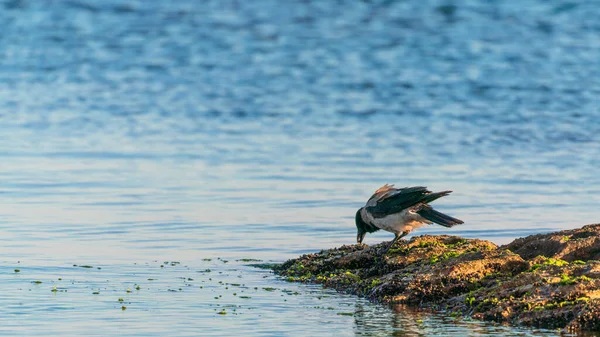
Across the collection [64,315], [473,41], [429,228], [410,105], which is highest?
[473,41]

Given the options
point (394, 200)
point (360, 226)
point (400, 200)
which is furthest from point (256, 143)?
point (400, 200)

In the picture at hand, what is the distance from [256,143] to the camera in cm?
2589

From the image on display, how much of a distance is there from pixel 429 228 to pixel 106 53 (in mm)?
25985

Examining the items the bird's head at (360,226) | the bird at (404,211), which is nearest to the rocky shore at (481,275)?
the bird at (404,211)

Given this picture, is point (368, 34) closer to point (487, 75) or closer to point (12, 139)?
point (487, 75)

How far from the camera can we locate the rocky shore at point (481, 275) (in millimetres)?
11328

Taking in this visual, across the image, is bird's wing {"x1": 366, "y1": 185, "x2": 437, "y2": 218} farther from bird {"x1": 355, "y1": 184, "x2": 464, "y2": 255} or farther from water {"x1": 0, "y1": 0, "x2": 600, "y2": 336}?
water {"x1": 0, "y1": 0, "x2": 600, "y2": 336}

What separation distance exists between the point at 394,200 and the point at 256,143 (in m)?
12.0

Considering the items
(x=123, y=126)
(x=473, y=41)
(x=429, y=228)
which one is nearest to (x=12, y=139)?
(x=123, y=126)

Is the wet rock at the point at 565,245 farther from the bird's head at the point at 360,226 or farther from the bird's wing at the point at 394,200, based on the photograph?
the bird's head at the point at 360,226

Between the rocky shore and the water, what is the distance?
374 mm

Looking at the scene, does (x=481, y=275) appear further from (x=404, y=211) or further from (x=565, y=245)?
(x=404, y=211)

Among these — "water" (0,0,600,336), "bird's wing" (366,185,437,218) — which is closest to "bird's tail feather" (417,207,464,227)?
"bird's wing" (366,185,437,218)

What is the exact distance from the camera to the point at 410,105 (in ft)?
103
